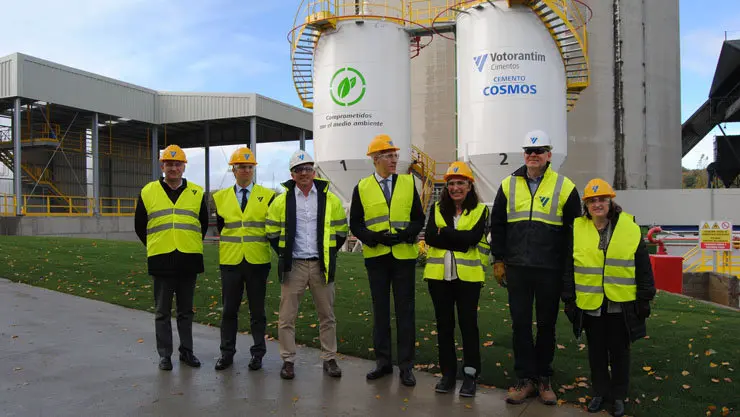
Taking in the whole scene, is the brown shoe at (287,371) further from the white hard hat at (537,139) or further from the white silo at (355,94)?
the white silo at (355,94)

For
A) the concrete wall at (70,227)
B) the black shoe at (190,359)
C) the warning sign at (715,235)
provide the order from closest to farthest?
the black shoe at (190,359)
the warning sign at (715,235)
the concrete wall at (70,227)

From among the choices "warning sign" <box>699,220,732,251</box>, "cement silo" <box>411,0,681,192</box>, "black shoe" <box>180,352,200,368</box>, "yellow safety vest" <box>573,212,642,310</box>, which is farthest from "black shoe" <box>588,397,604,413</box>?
"cement silo" <box>411,0,681,192</box>

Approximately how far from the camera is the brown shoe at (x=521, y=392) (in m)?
4.73

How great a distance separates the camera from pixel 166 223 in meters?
5.84

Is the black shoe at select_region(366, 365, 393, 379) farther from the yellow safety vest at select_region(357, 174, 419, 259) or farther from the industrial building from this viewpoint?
the industrial building

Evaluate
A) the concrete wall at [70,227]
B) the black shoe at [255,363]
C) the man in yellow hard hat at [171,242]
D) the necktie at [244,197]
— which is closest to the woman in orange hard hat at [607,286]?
the black shoe at [255,363]

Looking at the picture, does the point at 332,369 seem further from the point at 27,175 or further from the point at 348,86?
the point at 27,175

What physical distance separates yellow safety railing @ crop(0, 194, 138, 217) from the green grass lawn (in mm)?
12633

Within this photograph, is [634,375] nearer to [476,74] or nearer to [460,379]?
[460,379]

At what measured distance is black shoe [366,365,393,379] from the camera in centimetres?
534

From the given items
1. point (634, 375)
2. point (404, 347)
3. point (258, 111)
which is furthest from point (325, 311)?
point (258, 111)

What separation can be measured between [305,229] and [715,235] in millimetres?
16311

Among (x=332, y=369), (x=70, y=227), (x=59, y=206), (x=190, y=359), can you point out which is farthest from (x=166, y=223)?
(x=70, y=227)

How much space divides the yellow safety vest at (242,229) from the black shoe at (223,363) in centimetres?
94
